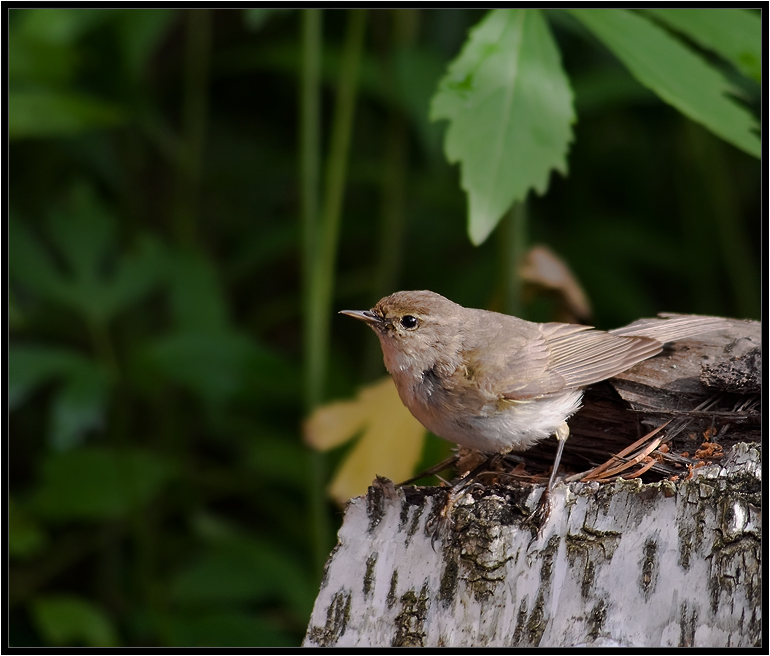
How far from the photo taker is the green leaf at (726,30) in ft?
8.11

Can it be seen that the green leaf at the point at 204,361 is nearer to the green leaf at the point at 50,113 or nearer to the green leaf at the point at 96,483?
the green leaf at the point at 96,483

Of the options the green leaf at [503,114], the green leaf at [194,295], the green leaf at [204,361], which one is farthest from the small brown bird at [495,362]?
the green leaf at [194,295]

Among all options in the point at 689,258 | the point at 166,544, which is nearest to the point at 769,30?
the point at 689,258

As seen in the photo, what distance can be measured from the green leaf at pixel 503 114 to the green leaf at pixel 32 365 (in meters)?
2.79

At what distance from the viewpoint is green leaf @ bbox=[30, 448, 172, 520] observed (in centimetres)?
429

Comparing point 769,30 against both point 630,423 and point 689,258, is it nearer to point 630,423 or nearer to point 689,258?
point 630,423

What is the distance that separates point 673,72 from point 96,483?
353cm

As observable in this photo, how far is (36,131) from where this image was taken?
4.05 metres

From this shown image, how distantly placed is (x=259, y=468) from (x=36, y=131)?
215 cm

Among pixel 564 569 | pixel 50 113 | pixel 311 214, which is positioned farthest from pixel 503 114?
pixel 50 113

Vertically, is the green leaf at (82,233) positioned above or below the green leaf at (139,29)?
below

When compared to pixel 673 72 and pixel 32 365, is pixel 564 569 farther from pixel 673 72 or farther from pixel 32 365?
pixel 32 365

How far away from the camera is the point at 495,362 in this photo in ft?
8.43

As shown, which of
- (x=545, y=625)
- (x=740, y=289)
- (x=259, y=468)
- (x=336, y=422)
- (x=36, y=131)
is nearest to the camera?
(x=545, y=625)
